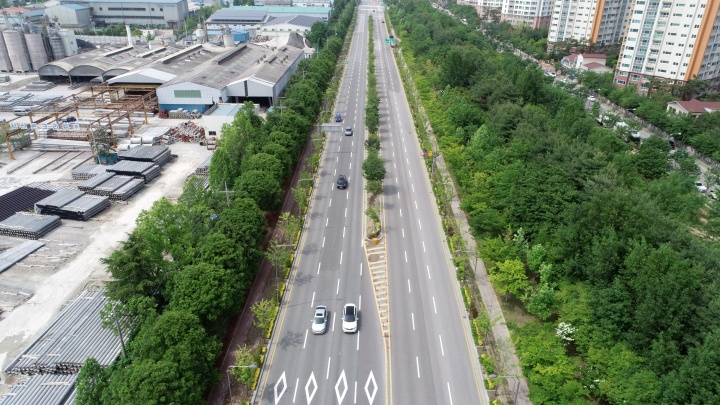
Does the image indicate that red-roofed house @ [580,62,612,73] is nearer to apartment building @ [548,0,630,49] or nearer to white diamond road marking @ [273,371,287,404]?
apartment building @ [548,0,630,49]

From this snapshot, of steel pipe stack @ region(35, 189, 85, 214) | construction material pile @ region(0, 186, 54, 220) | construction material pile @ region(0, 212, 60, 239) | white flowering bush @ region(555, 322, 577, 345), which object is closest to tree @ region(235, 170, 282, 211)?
construction material pile @ region(0, 212, 60, 239)

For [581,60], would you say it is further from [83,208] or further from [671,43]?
[83,208]

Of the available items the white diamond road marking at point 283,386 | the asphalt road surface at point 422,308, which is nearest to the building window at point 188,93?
the asphalt road surface at point 422,308

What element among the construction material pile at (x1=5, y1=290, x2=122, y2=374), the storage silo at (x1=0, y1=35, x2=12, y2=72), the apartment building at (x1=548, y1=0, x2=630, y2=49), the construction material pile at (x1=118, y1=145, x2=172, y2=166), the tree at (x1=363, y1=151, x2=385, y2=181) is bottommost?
the construction material pile at (x1=5, y1=290, x2=122, y2=374)

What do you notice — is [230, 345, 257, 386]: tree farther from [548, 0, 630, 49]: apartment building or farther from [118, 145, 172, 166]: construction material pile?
[548, 0, 630, 49]: apartment building

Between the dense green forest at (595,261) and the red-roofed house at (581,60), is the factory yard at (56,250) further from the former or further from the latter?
the red-roofed house at (581,60)

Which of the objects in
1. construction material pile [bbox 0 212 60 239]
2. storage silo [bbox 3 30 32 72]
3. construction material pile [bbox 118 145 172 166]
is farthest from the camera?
storage silo [bbox 3 30 32 72]

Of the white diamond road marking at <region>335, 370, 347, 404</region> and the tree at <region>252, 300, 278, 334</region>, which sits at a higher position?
the tree at <region>252, 300, 278, 334</region>

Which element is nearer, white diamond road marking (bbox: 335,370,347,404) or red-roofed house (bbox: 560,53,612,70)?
white diamond road marking (bbox: 335,370,347,404)

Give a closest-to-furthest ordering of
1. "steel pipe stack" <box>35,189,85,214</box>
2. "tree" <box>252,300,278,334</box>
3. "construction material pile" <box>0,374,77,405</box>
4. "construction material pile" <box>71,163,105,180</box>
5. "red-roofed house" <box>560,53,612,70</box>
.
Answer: "construction material pile" <box>0,374,77,405</box>, "tree" <box>252,300,278,334</box>, "steel pipe stack" <box>35,189,85,214</box>, "construction material pile" <box>71,163,105,180</box>, "red-roofed house" <box>560,53,612,70</box>
